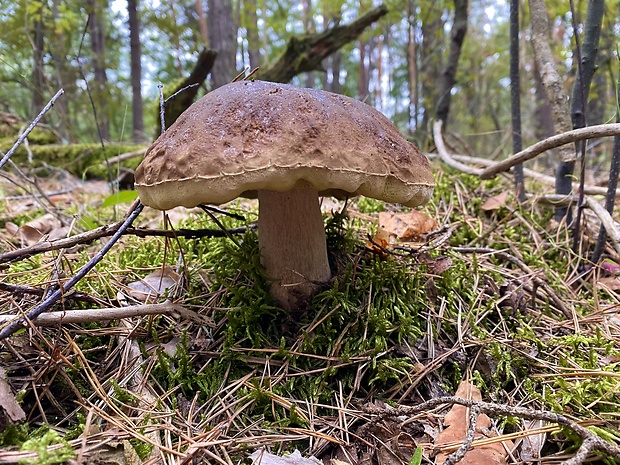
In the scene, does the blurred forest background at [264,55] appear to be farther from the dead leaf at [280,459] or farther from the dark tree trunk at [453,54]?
the dead leaf at [280,459]

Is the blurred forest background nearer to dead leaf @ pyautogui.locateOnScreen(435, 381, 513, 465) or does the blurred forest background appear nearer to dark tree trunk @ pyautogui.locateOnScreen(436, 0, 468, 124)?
dark tree trunk @ pyautogui.locateOnScreen(436, 0, 468, 124)

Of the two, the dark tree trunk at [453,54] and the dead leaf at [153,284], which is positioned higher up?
the dark tree trunk at [453,54]

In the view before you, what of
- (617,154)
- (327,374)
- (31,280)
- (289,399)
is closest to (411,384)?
(327,374)

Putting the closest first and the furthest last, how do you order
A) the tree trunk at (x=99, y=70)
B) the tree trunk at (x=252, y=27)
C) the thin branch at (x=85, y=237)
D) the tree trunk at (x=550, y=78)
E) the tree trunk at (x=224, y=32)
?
the thin branch at (x=85, y=237) → the tree trunk at (x=550, y=78) → the tree trunk at (x=224, y=32) → the tree trunk at (x=99, y=70) → the tree trunk at (x=252, y=27)

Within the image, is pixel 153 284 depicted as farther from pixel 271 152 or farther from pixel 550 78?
pixel 550 78

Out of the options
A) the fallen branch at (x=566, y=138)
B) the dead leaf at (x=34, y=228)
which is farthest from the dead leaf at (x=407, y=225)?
the dead leaf at (x=34, y=228)

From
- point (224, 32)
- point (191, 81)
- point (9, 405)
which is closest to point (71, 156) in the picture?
point (191, 81)
